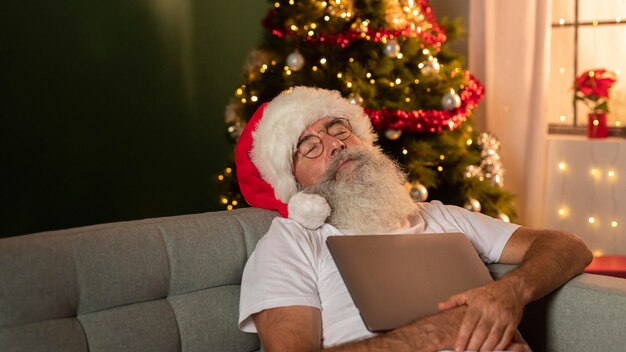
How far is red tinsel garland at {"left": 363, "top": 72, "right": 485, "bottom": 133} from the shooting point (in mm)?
3715

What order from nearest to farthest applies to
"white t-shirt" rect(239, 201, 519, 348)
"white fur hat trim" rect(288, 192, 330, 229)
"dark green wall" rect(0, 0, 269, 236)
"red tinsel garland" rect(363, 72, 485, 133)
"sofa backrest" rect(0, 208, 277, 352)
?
"sofa backrest" rect(0, 208, 277, 352)
"white t-shirt" rect(239, 201, 519, 348)
"white fur hat trim" rect(288, 192, 330, 229)
"red tinsel garland" rect(363, 72, 485, 133)
"dark green wall" rect(0, 0, 269, 236)

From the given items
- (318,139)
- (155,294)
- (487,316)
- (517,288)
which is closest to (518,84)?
(318,139)

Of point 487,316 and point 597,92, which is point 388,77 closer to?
point 597,92

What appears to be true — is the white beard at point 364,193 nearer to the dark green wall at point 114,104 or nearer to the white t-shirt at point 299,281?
the white t-shirt at point 299,281

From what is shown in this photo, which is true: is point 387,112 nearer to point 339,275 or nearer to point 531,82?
point 531,82

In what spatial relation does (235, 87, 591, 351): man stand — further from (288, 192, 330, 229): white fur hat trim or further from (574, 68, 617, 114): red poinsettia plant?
(574, 68, 617, 114): red poinsettia plant

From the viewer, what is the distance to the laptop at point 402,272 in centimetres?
182

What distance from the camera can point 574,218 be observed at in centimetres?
440

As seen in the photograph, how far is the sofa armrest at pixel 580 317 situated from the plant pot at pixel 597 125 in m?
2.43

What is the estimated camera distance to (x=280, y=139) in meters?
2.25

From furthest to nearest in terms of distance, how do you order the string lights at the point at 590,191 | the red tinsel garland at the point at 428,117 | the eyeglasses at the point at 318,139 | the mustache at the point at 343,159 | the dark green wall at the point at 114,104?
1. the string lights at the point at 590,191
2. the dark green wall at the point at 114,104
3. the red tinsel garland at the point at 428,117
4. the eyeglasses at the point at 318,139
5. the mustache at the point at 343,159

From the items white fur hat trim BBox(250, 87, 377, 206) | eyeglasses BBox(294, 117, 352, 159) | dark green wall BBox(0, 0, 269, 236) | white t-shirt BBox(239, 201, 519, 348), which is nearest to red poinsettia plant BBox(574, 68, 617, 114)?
dark green wall BBox(0, 0, 269, 236)

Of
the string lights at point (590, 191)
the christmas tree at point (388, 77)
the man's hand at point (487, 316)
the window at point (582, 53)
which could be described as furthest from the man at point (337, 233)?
the window at point (582, 53)

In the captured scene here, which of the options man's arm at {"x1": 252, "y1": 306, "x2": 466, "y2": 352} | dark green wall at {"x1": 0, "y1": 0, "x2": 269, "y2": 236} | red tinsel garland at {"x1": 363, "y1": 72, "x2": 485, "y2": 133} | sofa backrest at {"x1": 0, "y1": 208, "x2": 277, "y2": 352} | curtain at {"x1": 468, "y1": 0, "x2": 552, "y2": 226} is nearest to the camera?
sofa backrest at {"x1": 0, "y1": 208, "x2": 277, "y2": 352}
